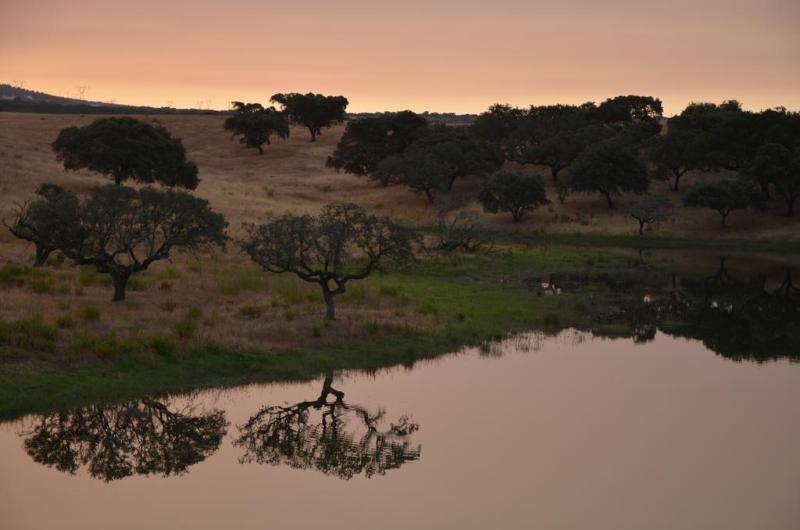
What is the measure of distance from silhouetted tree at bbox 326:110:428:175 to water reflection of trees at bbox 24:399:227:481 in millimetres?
83841

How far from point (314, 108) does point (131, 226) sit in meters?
98.5

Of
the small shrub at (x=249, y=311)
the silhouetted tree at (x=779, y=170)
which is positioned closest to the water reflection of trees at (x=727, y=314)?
the small shrub at (x=249, y=311)

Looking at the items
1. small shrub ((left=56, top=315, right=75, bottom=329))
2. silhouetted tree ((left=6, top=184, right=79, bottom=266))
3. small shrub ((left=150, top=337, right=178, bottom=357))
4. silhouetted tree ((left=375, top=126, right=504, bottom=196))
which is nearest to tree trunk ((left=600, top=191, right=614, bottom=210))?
silhouetted tree ((left=375, top=126, right=504, bottom=196))

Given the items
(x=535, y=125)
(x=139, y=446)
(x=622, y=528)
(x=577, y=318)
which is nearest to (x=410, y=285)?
(x=577, y=318)

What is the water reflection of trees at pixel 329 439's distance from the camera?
22.6 m

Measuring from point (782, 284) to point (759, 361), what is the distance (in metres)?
21.5

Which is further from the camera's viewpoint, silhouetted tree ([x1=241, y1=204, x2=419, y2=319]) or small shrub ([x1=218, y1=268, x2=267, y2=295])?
small shrub ([x1=218, y1=268, x2=267, y2=295])

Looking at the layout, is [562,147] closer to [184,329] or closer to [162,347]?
[184,329]

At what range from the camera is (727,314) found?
43.6 metres

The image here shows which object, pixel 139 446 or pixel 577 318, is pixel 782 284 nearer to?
pixel 577 318

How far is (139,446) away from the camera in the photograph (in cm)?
2330

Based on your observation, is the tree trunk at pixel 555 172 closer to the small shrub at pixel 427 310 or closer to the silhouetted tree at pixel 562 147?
the silhouetted tree at pixel 562 147

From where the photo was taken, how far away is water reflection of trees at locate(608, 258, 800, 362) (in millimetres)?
36781

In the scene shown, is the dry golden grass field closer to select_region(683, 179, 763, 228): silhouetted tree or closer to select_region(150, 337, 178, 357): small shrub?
select_region(150, 337, 178, 357): small shrub
